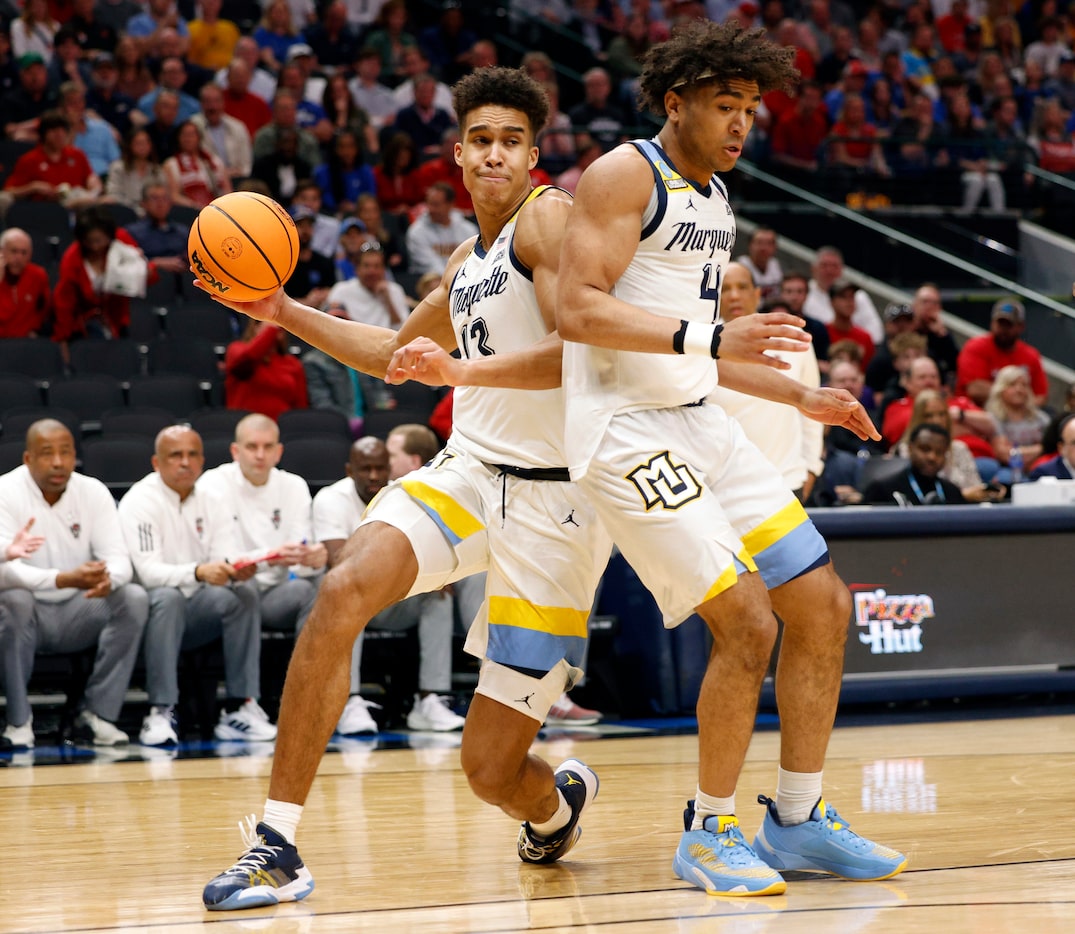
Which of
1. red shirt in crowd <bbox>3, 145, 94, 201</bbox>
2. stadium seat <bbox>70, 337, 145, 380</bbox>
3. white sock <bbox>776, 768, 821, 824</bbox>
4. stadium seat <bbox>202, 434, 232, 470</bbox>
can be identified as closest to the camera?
white sock <bbox>776, 768, 821, 824</bbox>

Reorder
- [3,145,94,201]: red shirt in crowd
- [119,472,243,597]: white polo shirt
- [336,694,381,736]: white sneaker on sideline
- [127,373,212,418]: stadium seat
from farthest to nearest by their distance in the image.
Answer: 1. [3,145,94,201]: red shirt in crowd
2. [127,373,212,418]: stadium seat
3. [119,472,243,597]: white polo shirt
4. [336,694,381,736]: white sneaker on sideline

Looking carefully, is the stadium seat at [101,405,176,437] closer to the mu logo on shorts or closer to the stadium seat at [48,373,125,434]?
the stadium seat at [48,373,125,434]

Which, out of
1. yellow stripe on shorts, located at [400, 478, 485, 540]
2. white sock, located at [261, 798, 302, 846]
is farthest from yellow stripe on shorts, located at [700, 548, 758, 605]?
white sock, located at [261, 798, 302, 846]

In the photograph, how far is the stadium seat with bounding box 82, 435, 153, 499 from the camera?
29.2 feet

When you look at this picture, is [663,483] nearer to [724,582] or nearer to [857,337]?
[724,582]

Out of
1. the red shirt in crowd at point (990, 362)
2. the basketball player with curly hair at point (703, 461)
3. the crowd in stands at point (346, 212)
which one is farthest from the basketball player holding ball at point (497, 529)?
the red shirt in crowd at point (990, 362)

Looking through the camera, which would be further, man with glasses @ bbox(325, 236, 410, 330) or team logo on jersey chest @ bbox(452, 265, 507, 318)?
man with glasses @ bbox(325, 236, 410, 330)

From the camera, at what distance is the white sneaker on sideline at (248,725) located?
761 cm

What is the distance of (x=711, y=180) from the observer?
13.6ft

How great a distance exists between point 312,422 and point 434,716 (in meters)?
2.62

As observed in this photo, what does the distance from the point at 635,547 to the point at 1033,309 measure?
9.77 metres

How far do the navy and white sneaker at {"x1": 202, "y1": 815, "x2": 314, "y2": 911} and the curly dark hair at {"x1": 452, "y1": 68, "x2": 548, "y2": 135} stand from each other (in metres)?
2.09

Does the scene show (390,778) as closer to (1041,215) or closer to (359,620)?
(359,620)

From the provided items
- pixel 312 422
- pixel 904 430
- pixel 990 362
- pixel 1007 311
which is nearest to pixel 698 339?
pixel 312 422
